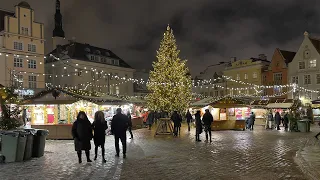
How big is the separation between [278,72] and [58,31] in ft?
137

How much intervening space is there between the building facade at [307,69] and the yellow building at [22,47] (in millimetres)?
33277

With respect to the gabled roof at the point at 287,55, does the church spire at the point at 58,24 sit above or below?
above

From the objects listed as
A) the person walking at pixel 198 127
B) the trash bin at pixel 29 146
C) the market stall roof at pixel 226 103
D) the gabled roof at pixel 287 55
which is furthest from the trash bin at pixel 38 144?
the gabled roof at pixel 287 55

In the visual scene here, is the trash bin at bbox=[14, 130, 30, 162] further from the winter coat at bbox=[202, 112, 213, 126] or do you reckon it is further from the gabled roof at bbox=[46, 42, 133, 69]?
the gabled roof at bbox=[46, 42, 133, 69]

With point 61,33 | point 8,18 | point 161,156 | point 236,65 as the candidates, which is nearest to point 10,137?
point 161,156

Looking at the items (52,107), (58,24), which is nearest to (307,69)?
(52,107)

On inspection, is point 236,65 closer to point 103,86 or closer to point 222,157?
point 103,86

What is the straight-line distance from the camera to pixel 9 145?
11703 millimetres

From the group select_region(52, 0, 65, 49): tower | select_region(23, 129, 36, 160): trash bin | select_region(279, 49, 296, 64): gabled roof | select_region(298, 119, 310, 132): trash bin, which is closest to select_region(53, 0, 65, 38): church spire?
select_region(52, 0, 65, 49): tower

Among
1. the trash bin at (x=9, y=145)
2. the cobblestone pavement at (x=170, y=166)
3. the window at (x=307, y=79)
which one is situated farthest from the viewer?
the window at (x=307, y=79)

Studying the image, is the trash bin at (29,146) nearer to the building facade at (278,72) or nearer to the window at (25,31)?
the window at (25,31)

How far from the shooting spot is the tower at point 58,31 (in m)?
61.1

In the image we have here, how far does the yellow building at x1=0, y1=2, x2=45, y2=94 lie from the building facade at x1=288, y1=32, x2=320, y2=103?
109 feet

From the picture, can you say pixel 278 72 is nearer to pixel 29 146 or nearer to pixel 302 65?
pixel 302 65
